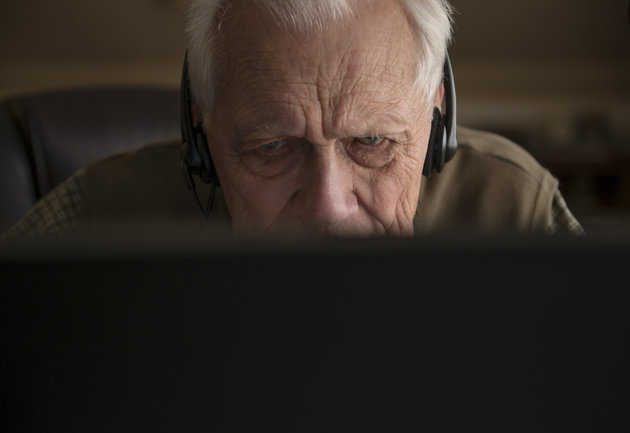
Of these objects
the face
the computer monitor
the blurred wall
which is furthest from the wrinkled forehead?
the blurred wall

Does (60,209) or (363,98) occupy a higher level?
(363,98)

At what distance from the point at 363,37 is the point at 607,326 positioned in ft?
2.42

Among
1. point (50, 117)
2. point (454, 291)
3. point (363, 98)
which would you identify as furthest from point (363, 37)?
point (50, 117)

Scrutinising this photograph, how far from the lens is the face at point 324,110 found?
964 mm

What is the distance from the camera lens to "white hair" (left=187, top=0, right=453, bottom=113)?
95 centimetres

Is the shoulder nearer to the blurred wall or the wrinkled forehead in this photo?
the wrinkled forehead

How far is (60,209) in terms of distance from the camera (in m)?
1.56

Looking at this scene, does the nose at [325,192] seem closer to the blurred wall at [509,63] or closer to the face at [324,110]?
the face at [324,110]

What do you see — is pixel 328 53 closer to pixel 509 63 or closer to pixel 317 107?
pixel 317 107

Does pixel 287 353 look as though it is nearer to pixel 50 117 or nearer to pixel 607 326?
pixel 607 326

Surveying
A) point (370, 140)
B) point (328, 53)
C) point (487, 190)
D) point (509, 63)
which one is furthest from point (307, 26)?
point (509, 63)

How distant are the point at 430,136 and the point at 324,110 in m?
0.22

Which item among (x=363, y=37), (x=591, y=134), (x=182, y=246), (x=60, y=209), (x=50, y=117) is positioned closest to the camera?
(x=182, y=246)

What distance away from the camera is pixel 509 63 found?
257 inches
